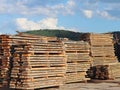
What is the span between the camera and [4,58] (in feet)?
66.4

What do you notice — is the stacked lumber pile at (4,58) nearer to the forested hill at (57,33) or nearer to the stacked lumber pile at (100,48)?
the stacked lumber pile at (100,48)

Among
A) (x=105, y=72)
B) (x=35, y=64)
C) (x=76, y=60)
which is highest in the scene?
(x=76, y=60)

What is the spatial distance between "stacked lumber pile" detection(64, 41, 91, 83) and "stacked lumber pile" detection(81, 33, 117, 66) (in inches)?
112

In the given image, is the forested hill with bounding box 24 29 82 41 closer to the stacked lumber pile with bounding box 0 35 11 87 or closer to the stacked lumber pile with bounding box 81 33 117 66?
the stacked lumber pile with bounding box 81 33 117 66

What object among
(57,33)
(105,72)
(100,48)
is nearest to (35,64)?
(105,72)

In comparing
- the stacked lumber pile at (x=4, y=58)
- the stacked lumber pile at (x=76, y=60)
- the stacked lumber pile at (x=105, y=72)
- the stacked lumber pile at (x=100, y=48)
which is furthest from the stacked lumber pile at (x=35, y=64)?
the stacked lumber pile at (x=100, y=48)

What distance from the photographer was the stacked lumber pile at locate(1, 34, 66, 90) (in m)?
18.7

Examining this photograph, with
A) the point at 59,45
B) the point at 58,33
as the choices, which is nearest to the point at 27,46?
the point at 59,45

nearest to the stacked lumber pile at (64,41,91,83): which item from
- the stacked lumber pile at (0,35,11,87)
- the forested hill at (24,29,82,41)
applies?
the stacked lumber pile at (0,35,11,87)

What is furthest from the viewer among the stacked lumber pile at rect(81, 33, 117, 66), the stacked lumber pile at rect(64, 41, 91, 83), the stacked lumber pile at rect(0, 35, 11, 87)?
the stacked lumber pile at rect(81, 33, 117, 66)

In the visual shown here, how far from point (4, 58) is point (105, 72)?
7.89 m

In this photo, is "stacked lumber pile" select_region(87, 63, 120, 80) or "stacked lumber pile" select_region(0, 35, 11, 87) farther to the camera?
"stacked lumber pile" select_region(87, 63, 120, 80)

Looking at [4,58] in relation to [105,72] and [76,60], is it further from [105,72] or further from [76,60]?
[105,72]

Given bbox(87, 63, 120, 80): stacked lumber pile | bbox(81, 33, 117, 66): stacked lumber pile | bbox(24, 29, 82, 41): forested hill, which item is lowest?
bbox(87, 63, 120, 80): stacked lumber pile
